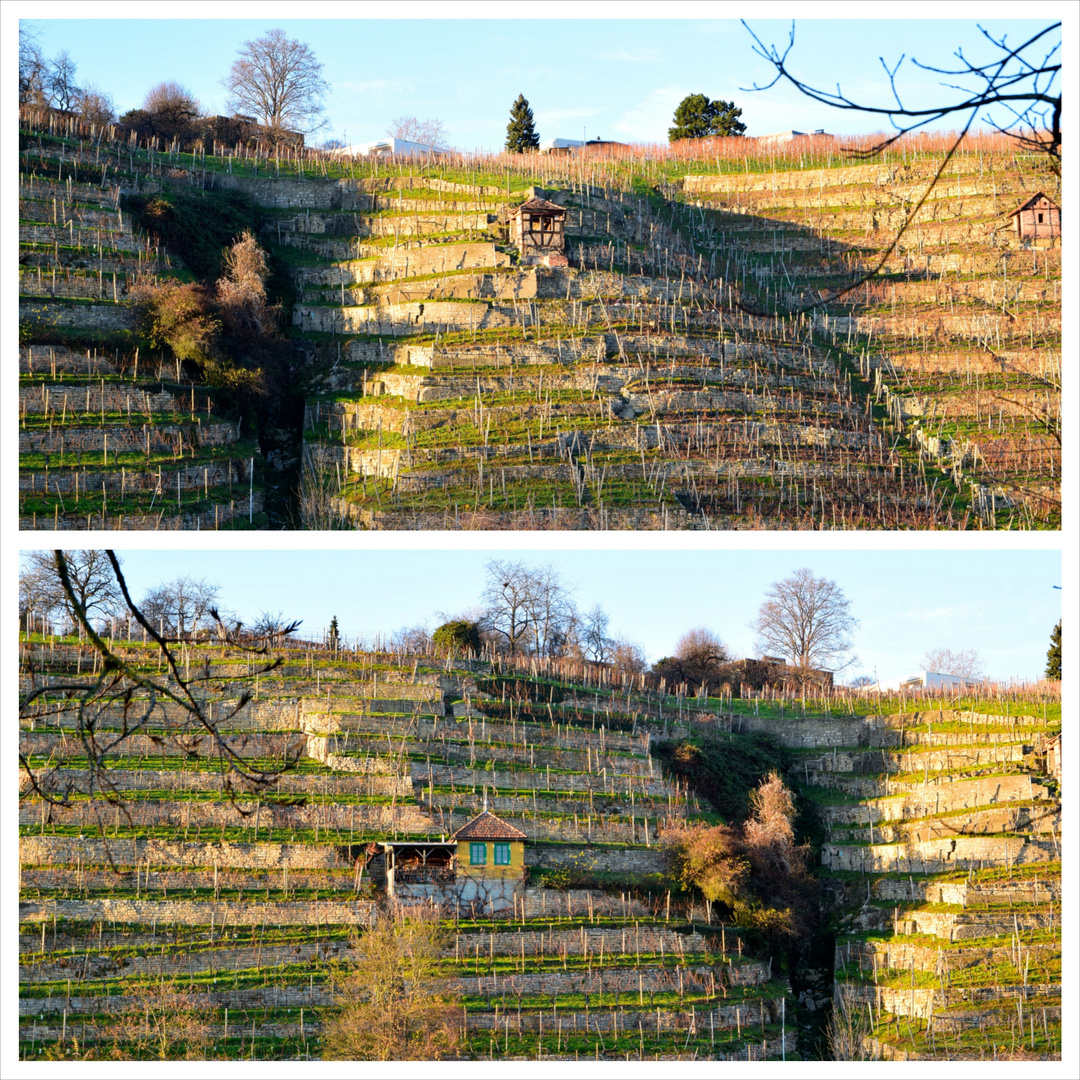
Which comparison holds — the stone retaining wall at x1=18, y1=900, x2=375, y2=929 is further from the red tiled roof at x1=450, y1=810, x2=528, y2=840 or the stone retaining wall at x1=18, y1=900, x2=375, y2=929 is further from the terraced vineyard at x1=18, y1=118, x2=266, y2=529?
the terraced vineyard at x1=18, y1=118, x2=266, y2=529

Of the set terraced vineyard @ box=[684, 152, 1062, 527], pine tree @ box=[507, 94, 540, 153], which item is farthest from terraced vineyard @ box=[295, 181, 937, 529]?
pine tree @ box=[507, 94, 540, 153]

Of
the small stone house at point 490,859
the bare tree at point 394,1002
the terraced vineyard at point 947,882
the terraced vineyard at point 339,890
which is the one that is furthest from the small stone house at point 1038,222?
the bare tree at point 394,1002

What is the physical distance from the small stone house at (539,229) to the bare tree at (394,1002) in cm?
2505

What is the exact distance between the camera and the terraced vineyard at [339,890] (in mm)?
24422

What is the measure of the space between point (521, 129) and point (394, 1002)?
52181 millimetres

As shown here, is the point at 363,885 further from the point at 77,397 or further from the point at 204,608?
the point at 204,608

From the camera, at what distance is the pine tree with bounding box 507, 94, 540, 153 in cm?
6569

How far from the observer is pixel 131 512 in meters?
30.3

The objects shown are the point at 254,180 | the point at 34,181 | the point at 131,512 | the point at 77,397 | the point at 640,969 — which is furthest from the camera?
the point at 254,180

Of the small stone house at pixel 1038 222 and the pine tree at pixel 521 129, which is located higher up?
the pine tree at pixel 521 129

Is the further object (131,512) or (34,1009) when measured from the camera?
(131,512)

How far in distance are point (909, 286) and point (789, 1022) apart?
30415mm

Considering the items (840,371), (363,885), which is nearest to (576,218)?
(840,371)

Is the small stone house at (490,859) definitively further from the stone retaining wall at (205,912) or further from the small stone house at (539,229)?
the small stone house at (539,229)
